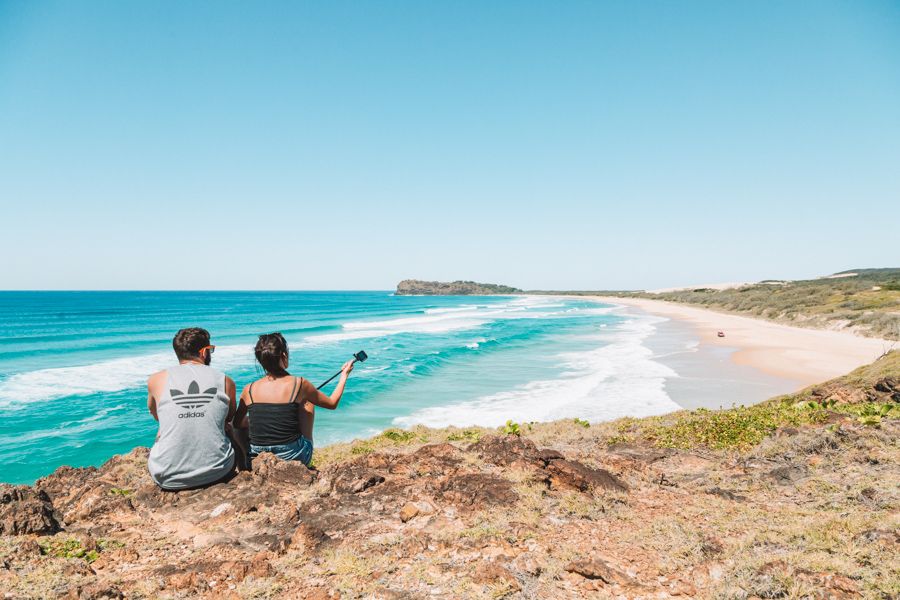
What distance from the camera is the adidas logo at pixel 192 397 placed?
4.38 m

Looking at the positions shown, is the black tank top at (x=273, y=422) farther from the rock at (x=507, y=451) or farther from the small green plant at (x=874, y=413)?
the small green plant at (x=874, y=413)

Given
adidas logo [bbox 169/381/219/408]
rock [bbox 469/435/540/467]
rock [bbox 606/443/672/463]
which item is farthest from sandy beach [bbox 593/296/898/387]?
adidas logo [bbox 169/381/219/408]

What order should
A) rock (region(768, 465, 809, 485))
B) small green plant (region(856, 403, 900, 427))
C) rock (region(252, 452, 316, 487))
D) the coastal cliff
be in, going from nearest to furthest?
1. the coastal cliff
2. rock (region(252, 452, 316, 487))
3. rock (region(768, 465, 809, 485))
4. small green plant (region(856, 403, 900, 427))

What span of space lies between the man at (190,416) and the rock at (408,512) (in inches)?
74.1

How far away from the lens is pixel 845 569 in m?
3.23

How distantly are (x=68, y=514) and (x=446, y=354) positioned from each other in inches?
1005

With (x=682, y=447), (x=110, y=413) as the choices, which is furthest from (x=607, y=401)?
(x=110, y=413)

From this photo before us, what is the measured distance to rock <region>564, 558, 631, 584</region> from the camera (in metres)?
3.48

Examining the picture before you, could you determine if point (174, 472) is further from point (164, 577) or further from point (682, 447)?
point (682, 447)

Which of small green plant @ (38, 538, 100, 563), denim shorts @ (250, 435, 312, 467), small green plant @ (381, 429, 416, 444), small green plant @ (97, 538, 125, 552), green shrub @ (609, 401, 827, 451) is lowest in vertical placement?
small green plant @ (381, 429, 416, 444)

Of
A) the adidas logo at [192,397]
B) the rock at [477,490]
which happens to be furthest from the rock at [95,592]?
the rock at [477,490]

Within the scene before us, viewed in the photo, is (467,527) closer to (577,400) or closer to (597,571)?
(597,571)

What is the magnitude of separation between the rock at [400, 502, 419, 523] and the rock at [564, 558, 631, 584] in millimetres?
1562

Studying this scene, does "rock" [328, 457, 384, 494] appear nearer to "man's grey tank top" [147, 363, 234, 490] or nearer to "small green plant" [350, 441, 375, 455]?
"man's grey tank top" [147, 363, 234, 490]
